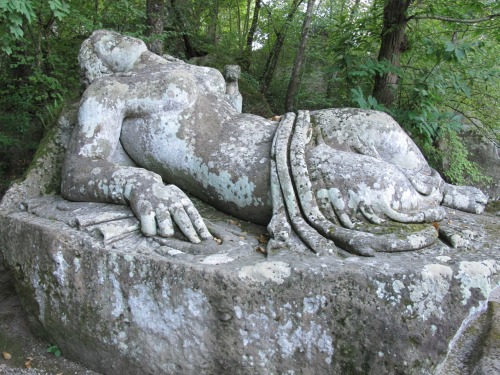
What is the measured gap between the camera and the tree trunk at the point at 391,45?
4270 millimetres

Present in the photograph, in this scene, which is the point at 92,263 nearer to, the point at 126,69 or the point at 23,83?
the point at 126,69

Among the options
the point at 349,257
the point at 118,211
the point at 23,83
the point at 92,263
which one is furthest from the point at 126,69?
the point at 23,83

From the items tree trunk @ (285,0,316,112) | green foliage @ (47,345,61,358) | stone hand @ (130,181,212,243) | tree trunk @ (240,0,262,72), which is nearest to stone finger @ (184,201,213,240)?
stone hand @ (130,181,212,243)

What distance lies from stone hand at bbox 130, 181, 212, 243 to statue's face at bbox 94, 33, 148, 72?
1.28m

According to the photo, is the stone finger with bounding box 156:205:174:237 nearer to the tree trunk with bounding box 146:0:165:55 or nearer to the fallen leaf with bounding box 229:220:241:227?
the fallen leaf with bounding box 229:220:241:227

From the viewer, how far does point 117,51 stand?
10.1 feet

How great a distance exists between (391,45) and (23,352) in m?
Answer: 4.44

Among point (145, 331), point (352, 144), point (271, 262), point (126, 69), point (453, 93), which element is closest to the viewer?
point (271, 262)

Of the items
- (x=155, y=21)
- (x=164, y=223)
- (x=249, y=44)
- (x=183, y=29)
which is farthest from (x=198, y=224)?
(x=249, y=44)

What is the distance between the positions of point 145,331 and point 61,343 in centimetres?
68

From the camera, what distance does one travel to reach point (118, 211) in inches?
95.7

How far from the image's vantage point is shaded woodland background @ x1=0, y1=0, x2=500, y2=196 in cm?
375

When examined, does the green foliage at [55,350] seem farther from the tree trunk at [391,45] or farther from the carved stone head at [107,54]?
the tree trunk at [391,45]

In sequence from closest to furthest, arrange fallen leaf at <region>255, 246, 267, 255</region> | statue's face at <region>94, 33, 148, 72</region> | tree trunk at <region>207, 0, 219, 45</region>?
fallen leaf at <region>255, 246, 267, 255</region> → statue's face at <region>94, 33, 148, 72</region> → tree trunk at <region>207, 0, 219, 45</region>
